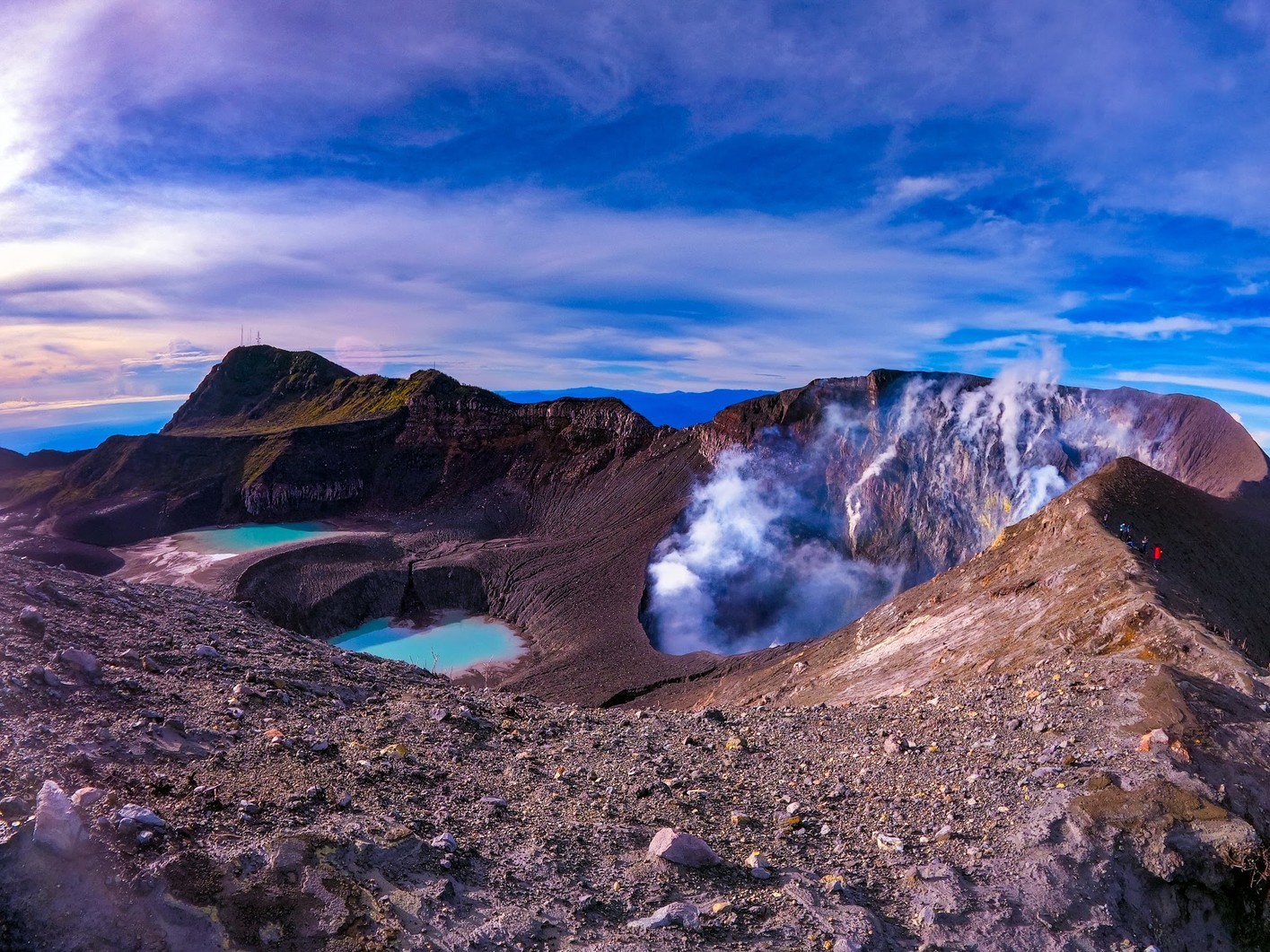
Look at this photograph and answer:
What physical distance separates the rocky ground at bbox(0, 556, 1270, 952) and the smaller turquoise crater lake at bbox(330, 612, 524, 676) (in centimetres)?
3292

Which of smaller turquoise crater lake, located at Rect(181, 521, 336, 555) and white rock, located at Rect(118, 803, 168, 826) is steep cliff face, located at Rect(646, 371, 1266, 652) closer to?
smaller turquoise crater lake, located at Rect(181, 521, 336, 555)

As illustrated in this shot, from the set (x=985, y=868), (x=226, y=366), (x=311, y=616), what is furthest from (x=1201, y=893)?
(x=226, y=366)

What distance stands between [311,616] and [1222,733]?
1905 inches

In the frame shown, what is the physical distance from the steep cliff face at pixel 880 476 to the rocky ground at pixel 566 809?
127ft

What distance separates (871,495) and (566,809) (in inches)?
2062

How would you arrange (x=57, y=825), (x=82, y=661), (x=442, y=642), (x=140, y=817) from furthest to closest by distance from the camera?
(x=442, y=642)
(x=82, y=661)
(x=140, y=817)
(x=57, y=825)

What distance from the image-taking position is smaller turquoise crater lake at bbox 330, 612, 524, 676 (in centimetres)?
4369

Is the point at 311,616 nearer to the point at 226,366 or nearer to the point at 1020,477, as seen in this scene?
the point at 1020,477

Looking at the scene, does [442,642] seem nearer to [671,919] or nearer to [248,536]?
[248,536]

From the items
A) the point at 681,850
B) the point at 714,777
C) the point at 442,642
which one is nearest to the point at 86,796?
the point at 681,850

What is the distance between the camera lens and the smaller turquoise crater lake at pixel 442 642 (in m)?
43.7

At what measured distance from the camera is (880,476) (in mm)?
56750

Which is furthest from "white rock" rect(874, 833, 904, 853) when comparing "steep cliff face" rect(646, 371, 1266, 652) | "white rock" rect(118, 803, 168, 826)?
"steep cliff face" rect(646, 371, 1266, 652)

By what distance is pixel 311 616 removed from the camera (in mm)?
48344
